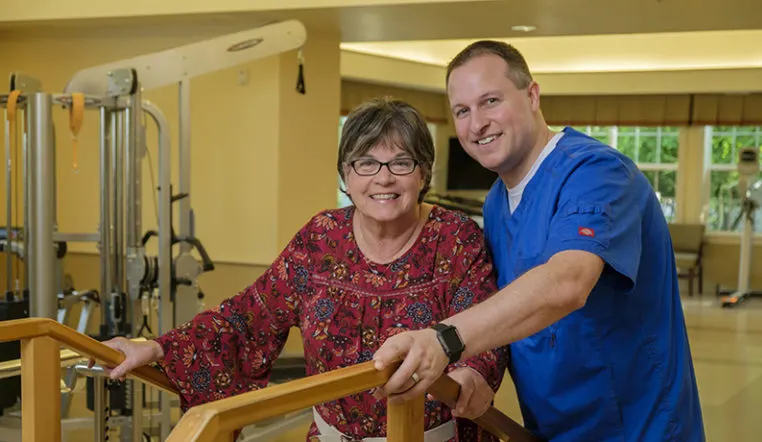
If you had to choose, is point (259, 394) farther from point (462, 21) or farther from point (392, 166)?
point (462, 21)

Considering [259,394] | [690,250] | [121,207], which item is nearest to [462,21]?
[121,207]

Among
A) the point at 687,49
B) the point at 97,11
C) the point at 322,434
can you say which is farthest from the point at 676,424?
the point at 687,49

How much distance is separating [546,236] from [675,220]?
9.37 metres

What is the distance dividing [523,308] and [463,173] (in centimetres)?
974

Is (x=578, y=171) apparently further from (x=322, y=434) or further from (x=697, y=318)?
(x=697, y=318)

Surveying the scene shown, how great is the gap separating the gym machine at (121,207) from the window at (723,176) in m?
7.40

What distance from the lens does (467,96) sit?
1.56 meters

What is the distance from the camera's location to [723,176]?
1012 cm

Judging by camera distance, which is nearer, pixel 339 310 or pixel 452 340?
pixel 452 340

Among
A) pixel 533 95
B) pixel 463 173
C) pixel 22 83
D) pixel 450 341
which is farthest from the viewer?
pixel 463 173

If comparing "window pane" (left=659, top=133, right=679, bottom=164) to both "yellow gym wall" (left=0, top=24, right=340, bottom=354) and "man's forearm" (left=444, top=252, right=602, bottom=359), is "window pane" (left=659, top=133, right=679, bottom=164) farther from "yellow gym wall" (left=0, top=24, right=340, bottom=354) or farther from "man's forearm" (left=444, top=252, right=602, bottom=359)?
"man's forearm" (left=444, top=252, right=602, bottom=359)

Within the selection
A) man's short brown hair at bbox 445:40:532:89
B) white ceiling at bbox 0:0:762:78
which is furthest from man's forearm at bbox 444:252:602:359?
white ceiling at bbox 0:0:762:78

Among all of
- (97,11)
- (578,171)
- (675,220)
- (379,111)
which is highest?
(97,11)

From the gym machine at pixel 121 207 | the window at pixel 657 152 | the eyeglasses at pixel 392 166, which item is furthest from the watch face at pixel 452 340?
the window at pixel 657 152
